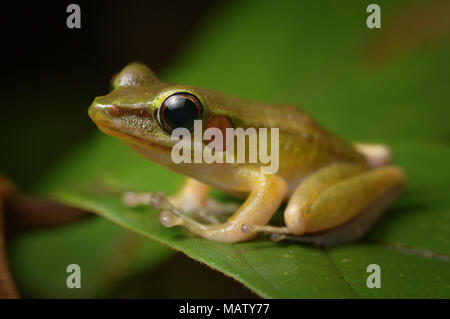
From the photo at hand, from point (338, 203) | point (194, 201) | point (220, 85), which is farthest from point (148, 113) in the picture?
point (220, 85)

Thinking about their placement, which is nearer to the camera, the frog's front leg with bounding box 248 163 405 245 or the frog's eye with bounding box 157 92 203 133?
the frog's eye with bounding box 157 92 203 133

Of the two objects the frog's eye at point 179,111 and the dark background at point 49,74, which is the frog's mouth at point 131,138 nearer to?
the frog's eye at point 179,111

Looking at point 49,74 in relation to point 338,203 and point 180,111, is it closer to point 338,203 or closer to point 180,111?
point 180,111

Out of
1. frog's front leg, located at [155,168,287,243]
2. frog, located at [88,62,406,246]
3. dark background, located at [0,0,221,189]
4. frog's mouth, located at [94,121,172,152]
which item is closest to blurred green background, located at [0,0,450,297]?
dark background, located at [0,0,221,189]

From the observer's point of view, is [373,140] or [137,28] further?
[137,28]

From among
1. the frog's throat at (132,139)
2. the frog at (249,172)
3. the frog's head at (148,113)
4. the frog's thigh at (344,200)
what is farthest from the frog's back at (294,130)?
the frog's throat at (132,139)

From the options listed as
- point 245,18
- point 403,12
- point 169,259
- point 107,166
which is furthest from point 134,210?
Result: point 403,12

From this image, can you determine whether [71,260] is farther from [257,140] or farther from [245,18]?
[245,18]

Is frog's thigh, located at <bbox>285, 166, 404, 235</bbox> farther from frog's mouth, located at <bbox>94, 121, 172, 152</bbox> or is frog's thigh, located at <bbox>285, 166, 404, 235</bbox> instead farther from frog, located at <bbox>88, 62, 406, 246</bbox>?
frog's mouth, located at <bbox>94, 121, 172, 152</bbox>
